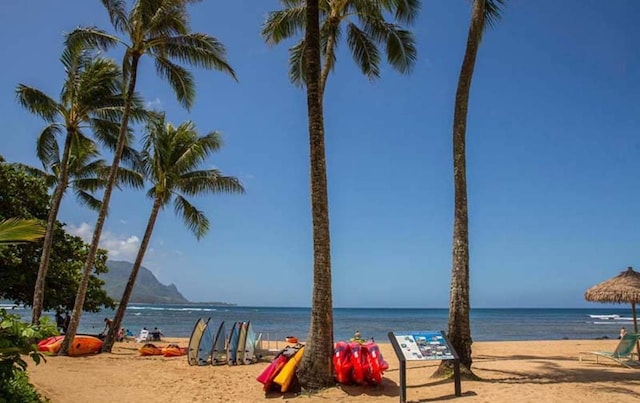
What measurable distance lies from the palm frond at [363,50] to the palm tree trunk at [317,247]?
519 cm

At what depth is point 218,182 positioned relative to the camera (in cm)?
1844

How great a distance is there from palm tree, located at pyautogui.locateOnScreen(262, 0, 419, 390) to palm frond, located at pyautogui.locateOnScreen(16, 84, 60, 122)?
7400 mm

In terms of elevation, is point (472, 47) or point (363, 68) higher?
point (363, 68)

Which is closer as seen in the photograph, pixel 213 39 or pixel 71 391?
pixel 71 391

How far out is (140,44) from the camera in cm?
1482

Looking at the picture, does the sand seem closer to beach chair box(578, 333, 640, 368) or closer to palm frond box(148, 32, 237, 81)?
beach chair box(578, 333, 640, 368)

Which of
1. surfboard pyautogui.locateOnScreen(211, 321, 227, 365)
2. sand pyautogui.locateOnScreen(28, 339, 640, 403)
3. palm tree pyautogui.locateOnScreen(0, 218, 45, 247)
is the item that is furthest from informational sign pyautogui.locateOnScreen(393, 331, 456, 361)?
surfboard pyautogui.locateOnScreen(211, 321, 227, 365)

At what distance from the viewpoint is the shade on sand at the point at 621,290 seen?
1398cm

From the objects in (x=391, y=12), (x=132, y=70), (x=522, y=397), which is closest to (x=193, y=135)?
(x=132, y=70)

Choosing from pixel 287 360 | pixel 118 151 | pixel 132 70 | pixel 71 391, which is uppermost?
pixel 132 70

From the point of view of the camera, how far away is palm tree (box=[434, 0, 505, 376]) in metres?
9.34

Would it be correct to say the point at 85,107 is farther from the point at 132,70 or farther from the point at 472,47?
the point at 472,47

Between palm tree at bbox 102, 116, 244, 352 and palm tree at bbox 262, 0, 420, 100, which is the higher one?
palm tree at bbox 262, 0, 420, 100

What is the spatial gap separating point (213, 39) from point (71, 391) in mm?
10781
